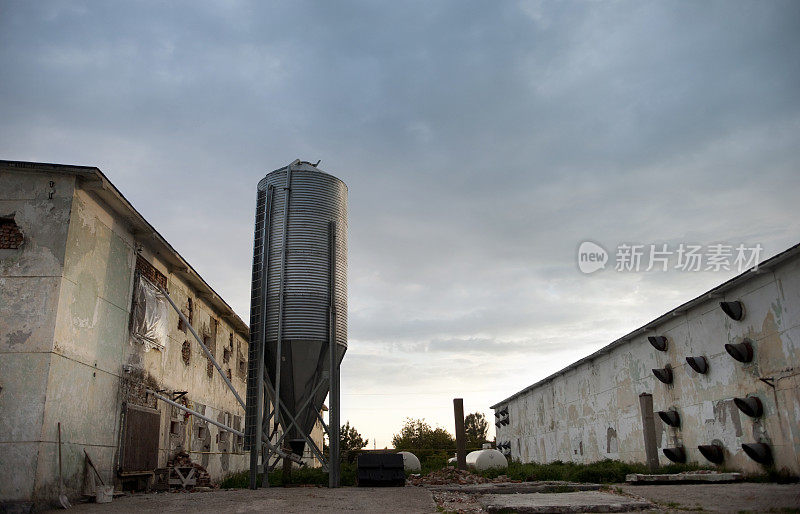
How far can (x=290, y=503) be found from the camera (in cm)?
916

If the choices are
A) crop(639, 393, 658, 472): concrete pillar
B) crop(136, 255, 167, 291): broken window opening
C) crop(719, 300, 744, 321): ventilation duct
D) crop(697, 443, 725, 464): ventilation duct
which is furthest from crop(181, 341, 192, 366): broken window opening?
crop(719, 300, 744, 321): ventilation duct

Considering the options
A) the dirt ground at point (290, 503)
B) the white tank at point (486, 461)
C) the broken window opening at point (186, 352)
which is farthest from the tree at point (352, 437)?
the dirt ground at point (290, 503)

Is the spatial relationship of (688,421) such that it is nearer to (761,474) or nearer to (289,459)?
(761,474)

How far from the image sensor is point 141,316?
14031 millimetres

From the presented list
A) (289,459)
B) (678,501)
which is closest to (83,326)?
(289,459)

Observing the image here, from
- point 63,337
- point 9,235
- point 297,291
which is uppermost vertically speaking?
point 9,235

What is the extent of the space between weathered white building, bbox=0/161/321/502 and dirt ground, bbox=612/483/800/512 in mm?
9974

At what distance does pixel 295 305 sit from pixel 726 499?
28.8ft

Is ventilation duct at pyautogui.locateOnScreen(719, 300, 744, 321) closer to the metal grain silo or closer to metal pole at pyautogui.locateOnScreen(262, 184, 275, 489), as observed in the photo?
the metal grain silo

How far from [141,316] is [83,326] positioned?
8.49 ft

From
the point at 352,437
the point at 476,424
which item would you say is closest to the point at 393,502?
the point at 352,437

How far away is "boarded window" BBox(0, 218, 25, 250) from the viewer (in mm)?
10820

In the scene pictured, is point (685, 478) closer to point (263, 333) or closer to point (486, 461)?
point (263, 333)

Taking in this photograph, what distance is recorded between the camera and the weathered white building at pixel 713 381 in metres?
12.8
